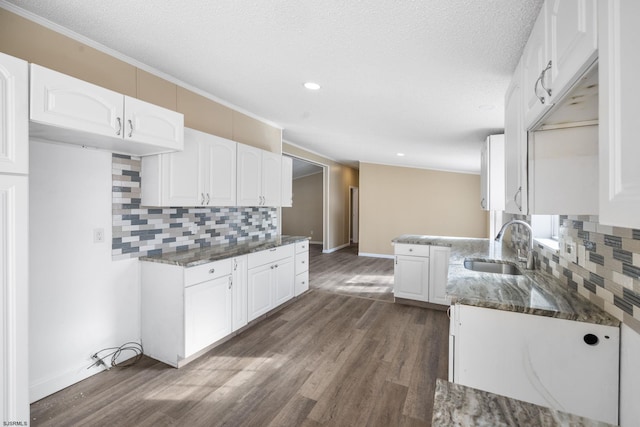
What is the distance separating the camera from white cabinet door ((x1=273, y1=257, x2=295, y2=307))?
3.47m

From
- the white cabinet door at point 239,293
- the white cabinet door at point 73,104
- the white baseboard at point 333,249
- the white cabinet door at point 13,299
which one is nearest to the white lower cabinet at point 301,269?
the white cabinet door at point 239,293

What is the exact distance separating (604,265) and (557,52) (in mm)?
884

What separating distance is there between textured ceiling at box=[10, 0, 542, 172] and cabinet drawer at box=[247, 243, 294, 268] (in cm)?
160

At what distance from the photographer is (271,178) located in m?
3.68

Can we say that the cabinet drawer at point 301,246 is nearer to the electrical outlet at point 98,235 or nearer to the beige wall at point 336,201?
the electrical outlet at point 98,235

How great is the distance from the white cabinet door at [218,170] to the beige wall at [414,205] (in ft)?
16.5

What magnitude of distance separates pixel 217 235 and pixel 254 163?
895 mm

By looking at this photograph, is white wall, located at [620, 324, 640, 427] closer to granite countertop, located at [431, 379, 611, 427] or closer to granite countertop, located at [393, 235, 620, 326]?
granite countertop, located at [393, 235, 620, 326]

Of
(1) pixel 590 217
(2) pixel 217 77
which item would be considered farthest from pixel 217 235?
(1) pixel 590 217

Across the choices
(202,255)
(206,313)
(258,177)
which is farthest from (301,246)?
(206,313)

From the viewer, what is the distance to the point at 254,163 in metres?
3.35

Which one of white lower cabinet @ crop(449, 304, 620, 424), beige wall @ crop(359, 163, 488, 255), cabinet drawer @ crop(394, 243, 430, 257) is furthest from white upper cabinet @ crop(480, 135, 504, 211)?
beige wall @ crop(359, 163, 488, 255)

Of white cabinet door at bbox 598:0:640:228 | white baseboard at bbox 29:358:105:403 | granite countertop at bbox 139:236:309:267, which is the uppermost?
white cabinet door at bbox 598:0:640:228

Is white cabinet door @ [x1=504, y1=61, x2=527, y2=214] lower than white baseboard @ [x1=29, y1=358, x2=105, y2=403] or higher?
higher
